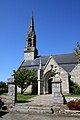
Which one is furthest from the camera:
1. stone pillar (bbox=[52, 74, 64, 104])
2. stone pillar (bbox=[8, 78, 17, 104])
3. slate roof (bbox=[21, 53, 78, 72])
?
slate roof (bbox=[21, 53, 78, 72])

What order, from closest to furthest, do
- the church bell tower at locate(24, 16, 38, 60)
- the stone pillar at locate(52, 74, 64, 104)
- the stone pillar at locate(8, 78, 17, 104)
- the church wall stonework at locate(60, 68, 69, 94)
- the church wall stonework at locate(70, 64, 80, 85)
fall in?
1. the stone pillar at locate(52, 74, 64, 104)
2. the stone pillar at locate(8, 78, 17, 104)
3. the church wall stonework at locate(60, 68, 69, 94)
4. the church wall stonework at locate(70, 64, 80, 85)
5. the church bell tower at locate(24, 16, 38, 60)

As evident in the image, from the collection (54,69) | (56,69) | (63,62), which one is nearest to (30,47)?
A: (63,62)

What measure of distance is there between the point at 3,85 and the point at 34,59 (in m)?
10.00

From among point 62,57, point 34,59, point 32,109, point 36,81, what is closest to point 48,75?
point 36,81

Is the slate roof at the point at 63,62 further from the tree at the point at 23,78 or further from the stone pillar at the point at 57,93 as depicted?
the stone pillar at the point at 57,93

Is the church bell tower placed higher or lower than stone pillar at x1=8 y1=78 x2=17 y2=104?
higher

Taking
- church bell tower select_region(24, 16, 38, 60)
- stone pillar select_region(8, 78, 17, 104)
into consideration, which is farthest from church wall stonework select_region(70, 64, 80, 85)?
stone pillar select_region(8, 78, 17, 104)

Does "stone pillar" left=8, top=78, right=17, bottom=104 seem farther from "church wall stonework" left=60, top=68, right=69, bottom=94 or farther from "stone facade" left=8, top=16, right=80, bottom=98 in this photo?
"church wall stonework" left=60, top=68, right=69, bottom=94

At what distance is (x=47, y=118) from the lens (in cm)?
725

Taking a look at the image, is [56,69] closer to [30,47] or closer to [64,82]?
→ [64,82]

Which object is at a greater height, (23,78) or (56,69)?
(56,69)

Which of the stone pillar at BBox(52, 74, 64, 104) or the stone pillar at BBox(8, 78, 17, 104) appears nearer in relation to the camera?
the stone pillar at BBox(52, 74, 64, 104)

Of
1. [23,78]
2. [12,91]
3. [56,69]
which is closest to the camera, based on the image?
[12,91]

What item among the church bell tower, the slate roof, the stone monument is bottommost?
the stone monument
